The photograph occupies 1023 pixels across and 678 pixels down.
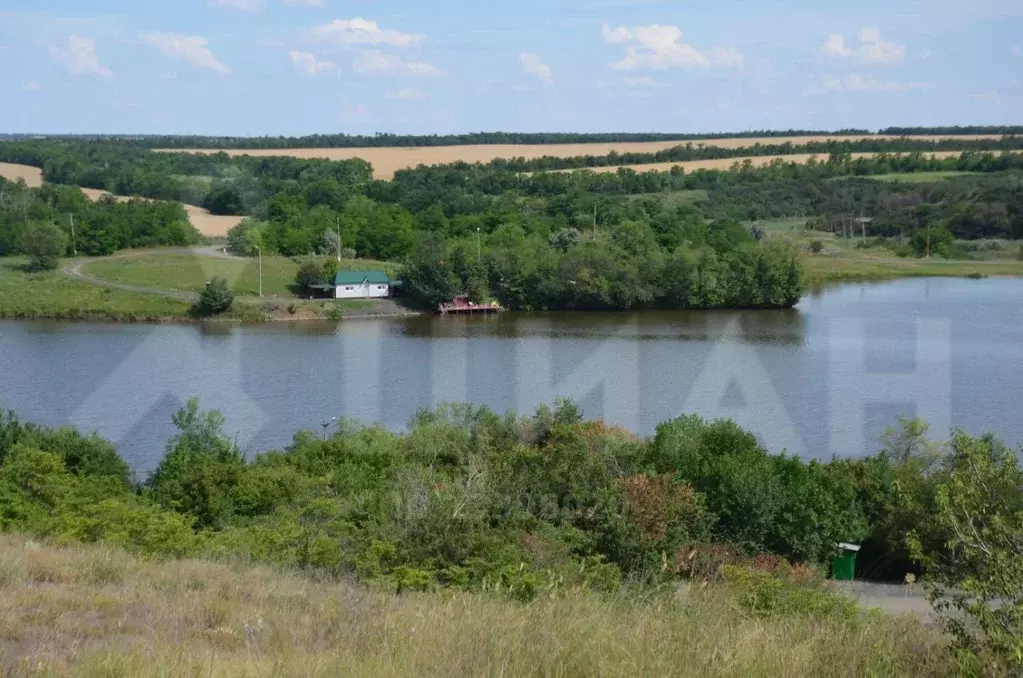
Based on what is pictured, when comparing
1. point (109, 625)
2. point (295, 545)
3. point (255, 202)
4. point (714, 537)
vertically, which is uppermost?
point (255, 202)

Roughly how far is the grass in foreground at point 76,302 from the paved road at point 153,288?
363 mm

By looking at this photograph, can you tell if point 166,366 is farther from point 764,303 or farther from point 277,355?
point 764,303

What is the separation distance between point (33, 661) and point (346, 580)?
→ 2793 millimetres

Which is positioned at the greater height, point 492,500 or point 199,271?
point 199,271

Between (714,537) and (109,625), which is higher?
(109,625)

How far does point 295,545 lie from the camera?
25.0 feet

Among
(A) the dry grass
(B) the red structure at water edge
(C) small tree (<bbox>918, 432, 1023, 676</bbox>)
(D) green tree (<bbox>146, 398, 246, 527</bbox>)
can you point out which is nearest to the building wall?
(B) the red structure at water edge

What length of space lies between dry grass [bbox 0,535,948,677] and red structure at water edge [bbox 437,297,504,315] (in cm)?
2901

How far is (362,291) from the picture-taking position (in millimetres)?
35781

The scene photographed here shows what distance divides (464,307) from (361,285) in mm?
3658

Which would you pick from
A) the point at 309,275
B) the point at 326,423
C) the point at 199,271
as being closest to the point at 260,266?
the point at 309,275

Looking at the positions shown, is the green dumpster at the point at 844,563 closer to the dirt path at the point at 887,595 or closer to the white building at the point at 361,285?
the dirt path at the point at 887,595

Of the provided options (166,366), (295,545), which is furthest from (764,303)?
(295,545)

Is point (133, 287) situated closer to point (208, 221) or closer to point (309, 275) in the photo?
point (309, 275)
